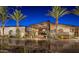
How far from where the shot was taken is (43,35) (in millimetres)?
1890

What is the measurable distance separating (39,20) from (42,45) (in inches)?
13.0

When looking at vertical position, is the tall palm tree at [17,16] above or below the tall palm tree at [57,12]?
below

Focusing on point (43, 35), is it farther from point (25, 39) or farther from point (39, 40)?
point (25, 39)

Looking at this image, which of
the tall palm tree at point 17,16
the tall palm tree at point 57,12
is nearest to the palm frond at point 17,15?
the tall palm tree at point 17,16

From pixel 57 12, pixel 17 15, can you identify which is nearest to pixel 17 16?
pixel 17 15

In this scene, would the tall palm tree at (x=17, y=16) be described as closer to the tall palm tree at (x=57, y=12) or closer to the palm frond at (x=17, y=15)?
the palm frond at (x=17, y=15)

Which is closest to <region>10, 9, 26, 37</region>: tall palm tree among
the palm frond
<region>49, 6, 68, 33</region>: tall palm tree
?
the palm frond

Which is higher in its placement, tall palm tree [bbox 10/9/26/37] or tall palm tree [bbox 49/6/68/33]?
tall palm tree [bbox 49/6/68/33]

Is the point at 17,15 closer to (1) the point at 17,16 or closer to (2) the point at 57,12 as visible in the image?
(1) the point at 17,16

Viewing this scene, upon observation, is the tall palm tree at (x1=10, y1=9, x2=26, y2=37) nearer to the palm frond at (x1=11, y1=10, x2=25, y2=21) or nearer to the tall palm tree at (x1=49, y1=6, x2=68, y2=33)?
the palm frond at (x1=11, y1=10, x2=25, y2=21)

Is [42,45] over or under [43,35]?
under
